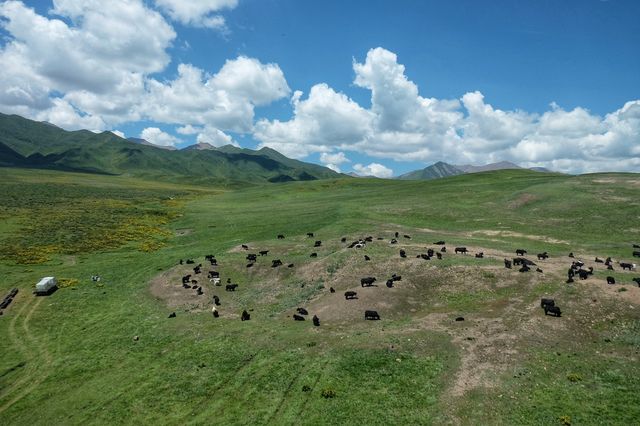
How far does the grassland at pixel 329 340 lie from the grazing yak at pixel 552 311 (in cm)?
159

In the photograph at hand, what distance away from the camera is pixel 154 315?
157 feet

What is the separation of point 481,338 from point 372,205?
81501 millimetres

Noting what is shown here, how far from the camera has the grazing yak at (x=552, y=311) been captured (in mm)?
38750

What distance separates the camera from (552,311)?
39.0 meters

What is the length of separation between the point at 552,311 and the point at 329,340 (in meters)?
20.9

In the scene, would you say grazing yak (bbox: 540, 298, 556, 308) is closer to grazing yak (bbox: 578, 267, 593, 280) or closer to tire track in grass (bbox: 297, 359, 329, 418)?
grazing yak (bbox: 578, 267, 593, 280)

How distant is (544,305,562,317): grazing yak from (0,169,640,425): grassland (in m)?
1.59

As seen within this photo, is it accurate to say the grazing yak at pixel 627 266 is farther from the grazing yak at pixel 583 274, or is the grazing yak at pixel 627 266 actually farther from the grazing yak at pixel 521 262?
the grazing yak at pixel 521 262

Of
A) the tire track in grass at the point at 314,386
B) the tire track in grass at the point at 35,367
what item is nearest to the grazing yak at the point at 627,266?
the tire track in grass at the point at 314,386

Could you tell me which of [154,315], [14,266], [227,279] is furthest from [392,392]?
[14,266]

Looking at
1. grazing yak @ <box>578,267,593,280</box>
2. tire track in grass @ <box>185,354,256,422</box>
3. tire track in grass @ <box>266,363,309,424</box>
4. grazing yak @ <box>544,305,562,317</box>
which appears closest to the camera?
tire track in grass @ <box>266,363,309,424</box>

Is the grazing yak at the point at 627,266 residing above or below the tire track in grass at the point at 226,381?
above

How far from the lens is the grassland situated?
2912 cm

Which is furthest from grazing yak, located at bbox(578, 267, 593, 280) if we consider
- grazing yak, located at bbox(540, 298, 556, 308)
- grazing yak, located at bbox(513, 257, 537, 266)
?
grazing yak, located at bbox(540, 298, 556, 308)
